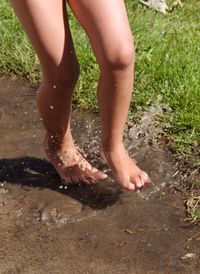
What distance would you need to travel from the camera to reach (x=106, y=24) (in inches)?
101

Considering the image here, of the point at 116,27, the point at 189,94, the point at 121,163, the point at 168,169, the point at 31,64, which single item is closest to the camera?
the point at 116,27

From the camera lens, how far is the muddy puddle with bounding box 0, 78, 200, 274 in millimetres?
2660

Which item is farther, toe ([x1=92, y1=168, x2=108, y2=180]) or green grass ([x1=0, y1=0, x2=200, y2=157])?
green grass ([x1=0, y1=0, x2=200, y2=157])

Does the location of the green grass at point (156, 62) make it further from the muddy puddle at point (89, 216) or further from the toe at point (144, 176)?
the toe at point (144, 176)

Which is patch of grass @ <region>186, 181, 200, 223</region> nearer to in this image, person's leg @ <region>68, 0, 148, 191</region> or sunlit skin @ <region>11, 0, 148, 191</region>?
sunlit skin @ <region>11, 0, 148, 191</region>

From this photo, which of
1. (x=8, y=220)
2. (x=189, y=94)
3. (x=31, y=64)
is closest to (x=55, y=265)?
(x=8, y=220)

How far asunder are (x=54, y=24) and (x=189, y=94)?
46.0 inches

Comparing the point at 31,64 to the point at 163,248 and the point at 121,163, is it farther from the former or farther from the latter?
the point at 163,248

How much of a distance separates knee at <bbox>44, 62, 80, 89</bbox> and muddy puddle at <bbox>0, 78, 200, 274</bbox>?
0.54 m

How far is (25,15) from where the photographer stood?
8.84 feet

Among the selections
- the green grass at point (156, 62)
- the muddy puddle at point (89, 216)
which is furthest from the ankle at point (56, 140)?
the green grass at point (156, 62)

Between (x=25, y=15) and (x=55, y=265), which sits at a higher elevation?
(x=25, y=15)

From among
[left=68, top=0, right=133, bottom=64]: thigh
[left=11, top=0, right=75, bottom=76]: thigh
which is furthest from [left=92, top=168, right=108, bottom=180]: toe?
[left=68, top=0, right=133, bottom=64]: thigh

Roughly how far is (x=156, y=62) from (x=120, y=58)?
4.68 ft
